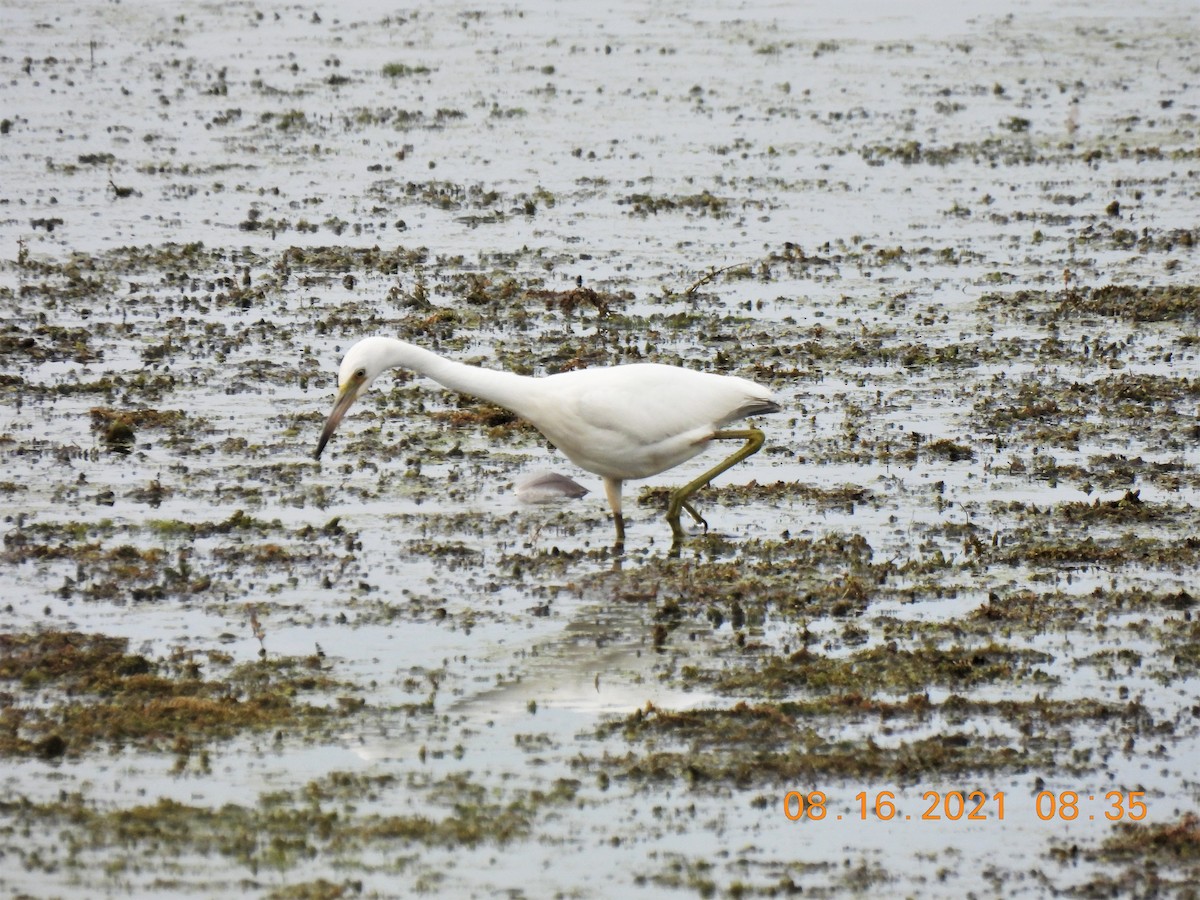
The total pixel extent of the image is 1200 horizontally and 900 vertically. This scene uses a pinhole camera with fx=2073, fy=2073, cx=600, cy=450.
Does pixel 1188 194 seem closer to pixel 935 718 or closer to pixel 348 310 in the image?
pixel 348 310

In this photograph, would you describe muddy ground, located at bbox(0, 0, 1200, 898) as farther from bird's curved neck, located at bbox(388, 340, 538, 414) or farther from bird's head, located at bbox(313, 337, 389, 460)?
bird's curved neck, located at bbox(388, 340, 538, 414)

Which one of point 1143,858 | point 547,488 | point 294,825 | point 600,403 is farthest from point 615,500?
point 1143,858

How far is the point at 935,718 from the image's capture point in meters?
7.51

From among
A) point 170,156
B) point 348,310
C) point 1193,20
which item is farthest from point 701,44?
point 348,310

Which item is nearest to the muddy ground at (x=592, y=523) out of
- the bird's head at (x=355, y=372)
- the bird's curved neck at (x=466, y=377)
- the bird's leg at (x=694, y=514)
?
the bird's leg at (x=694, y=514)

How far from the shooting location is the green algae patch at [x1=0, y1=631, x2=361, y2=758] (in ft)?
23.8

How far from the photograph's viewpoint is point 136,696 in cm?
759

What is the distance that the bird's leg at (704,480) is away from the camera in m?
9.73

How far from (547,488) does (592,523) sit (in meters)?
0.42

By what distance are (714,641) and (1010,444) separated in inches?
131

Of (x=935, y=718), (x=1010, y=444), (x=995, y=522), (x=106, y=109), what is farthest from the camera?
(x=106, y=109)

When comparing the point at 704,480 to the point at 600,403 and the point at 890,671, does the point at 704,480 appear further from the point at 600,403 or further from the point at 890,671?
the point at 890,671
